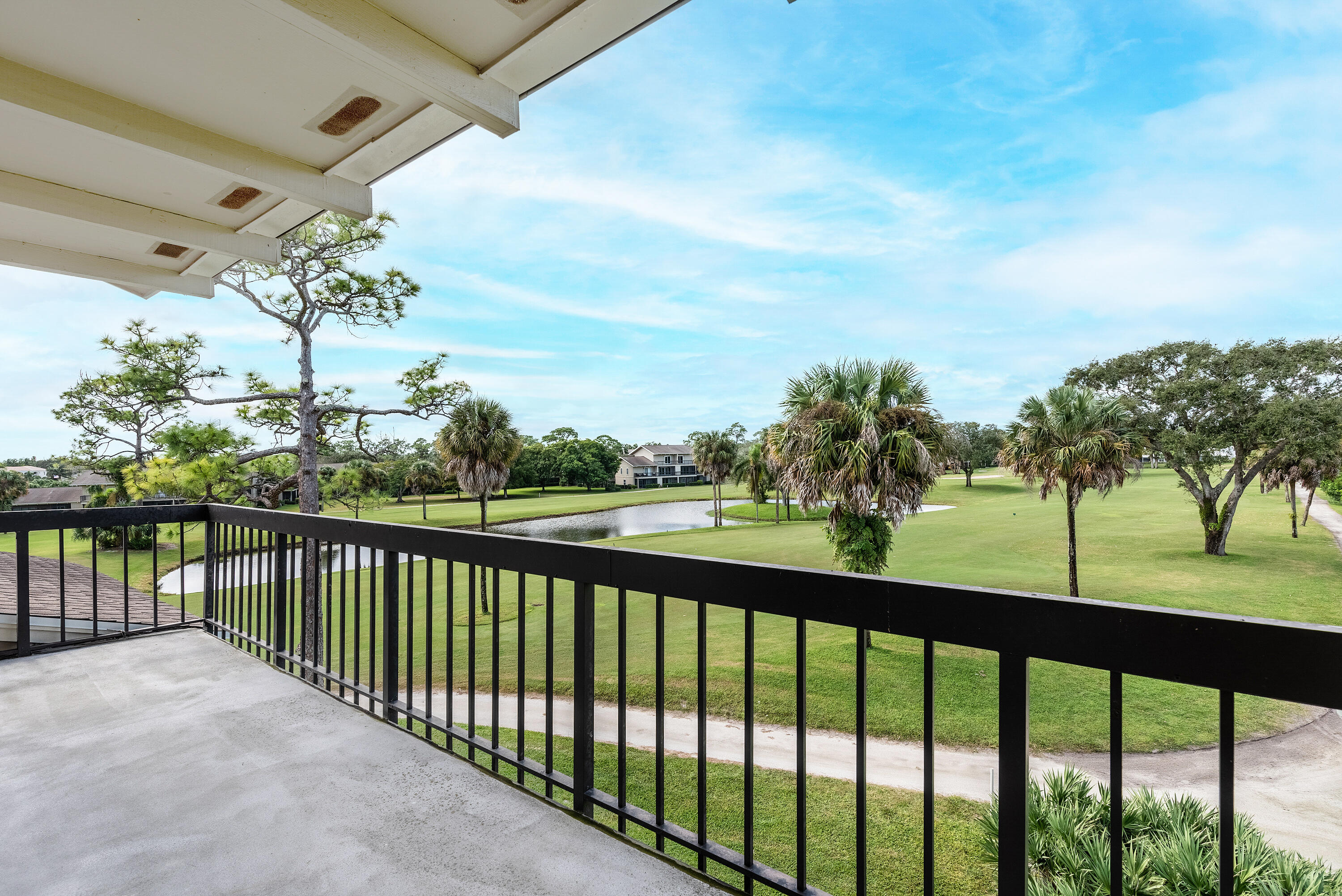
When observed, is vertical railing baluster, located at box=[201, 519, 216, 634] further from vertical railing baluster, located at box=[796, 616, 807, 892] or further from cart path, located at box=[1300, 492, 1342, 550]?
cart path, located at box=[1300, 492, 1342, 550]

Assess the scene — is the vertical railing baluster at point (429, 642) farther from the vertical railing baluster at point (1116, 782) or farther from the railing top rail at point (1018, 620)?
the vertical railing baluster at point (1116, 782)

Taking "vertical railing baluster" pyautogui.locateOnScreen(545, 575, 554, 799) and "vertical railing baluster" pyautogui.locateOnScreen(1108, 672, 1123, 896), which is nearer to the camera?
"vertical railing baluster" pyautogui.locateOnScreen(1108, 672, 1123, 896)

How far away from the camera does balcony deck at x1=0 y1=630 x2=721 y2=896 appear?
1.40m

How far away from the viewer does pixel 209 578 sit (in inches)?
143

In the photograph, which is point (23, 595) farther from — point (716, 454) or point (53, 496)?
point (716, 454)

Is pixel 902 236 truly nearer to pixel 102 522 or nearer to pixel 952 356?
pixel 952 356

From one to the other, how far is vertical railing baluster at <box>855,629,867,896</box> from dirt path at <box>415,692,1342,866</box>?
7068 mm

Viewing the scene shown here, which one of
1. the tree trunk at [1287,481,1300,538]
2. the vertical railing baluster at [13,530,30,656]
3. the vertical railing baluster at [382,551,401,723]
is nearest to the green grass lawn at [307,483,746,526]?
the vertical railing baluster at [13,530,30,656]

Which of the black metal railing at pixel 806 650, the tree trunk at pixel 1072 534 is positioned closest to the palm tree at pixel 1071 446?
the tree trunk at pixel 1072 534

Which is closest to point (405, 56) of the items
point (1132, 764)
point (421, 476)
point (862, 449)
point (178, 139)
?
point (178, 139)

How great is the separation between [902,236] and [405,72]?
347ft

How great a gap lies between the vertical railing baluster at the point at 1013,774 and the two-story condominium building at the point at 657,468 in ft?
222

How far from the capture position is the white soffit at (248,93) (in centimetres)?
150

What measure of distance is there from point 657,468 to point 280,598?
68.9 metres
